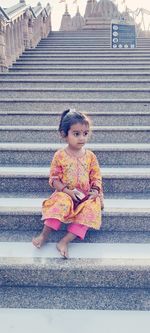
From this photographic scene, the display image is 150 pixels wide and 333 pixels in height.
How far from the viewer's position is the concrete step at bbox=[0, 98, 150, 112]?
503cm

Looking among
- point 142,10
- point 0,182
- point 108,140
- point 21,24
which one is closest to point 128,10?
point 142,10

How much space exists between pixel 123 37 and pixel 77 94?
3954 millimetres

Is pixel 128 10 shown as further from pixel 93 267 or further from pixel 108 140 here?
pixel 93 267

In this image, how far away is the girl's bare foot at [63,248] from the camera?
8.32ft

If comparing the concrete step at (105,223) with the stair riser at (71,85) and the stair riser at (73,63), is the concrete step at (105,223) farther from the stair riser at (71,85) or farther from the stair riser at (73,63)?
the stair riser at (73,63)

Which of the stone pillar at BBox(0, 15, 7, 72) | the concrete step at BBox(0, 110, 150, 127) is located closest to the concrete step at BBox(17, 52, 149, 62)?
the stone pillar at BBox(0, 15, 7, 72)

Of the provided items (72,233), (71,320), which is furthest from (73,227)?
(71,320)

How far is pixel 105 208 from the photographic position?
116 inches

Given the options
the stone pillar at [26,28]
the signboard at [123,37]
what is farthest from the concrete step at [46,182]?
the signboard at [123,37]

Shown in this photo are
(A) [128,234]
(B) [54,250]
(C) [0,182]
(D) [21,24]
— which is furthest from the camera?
(D) [21,24]

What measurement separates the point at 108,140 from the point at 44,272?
2.05 m

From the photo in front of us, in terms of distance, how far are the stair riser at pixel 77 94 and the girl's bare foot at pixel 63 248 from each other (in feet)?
10.4

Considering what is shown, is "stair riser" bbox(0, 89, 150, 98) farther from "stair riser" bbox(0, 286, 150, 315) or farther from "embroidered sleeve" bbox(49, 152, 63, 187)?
"stair riser" bbox(0, 286, 150, 315)

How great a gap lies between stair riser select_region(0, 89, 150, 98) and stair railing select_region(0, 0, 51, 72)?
1131mm
